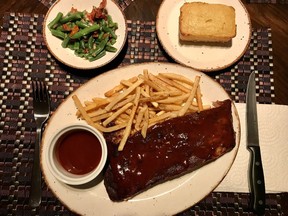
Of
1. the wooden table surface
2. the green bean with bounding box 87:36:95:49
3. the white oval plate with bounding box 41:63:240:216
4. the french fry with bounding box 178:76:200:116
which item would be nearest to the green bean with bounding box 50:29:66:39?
the green bean with bounding box 87:36:95:49

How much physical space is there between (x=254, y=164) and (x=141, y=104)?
0.98 m

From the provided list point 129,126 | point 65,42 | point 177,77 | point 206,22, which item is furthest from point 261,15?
point 65,42

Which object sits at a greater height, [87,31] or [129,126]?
[87,31]

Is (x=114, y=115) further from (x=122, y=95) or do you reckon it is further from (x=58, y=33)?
(x=58, y=33)

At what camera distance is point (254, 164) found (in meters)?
2.52

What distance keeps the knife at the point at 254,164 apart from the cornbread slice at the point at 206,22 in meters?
0.60

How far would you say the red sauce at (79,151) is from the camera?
7.51 ft

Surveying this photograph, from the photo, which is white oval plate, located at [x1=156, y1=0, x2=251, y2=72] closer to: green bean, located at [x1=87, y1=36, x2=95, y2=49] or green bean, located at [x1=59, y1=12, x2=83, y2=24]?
green bean, located at [x1=87, y1=36, x2=95, y2=49]

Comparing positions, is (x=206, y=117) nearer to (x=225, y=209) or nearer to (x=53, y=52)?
(x=225, y=209)

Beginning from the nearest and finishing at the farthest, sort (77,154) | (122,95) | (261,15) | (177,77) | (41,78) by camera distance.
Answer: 1. (77,154)
2. (122,95)
3. (177,77)
4. (41,78)
5. (261,15)

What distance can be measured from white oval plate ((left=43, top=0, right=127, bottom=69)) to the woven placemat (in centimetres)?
14

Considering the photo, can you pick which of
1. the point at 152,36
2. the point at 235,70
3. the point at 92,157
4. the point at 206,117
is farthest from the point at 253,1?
the point at 92,157

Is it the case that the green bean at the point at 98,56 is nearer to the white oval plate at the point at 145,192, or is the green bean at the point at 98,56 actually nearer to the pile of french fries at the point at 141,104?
the white oval plate at the point at 145,192

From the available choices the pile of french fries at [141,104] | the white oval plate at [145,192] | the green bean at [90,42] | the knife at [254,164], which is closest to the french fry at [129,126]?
the pile of french fries at [141,104]
